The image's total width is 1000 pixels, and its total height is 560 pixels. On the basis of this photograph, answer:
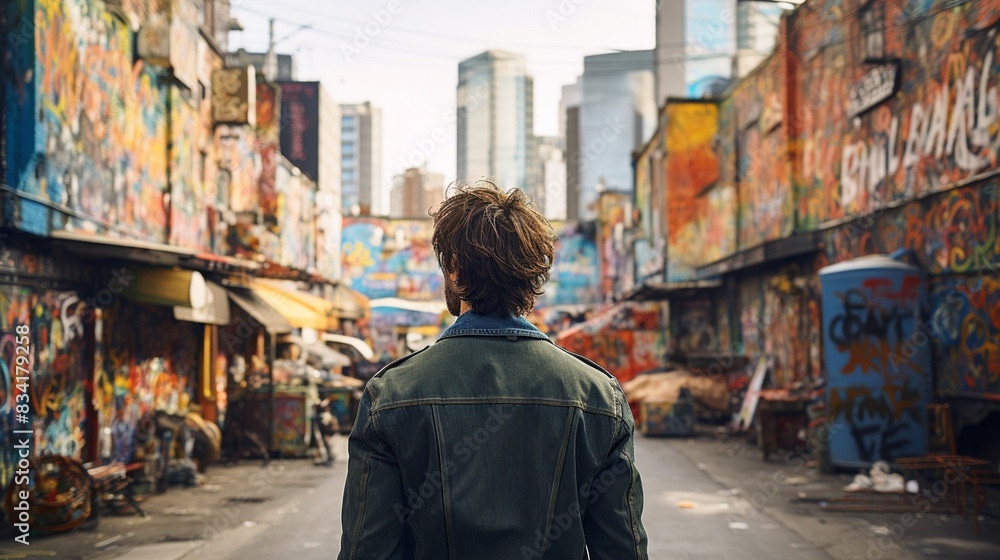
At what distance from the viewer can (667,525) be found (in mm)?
9172

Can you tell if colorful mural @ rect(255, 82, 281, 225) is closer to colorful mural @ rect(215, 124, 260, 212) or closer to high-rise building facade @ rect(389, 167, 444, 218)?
colorful mural @ rect(215, 124, 260, 212)

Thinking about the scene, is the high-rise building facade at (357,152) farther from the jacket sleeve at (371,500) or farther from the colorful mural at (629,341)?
the jacket sleeve at (371,500)

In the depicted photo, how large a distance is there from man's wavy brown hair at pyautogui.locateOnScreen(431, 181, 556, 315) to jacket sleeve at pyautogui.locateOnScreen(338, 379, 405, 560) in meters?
0.45

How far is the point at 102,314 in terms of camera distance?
11.8 m

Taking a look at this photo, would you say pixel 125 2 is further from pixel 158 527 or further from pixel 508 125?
pixel 508 125

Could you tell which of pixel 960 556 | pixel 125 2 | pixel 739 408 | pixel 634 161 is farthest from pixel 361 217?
pixel 960 556

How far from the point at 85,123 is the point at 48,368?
3302mm

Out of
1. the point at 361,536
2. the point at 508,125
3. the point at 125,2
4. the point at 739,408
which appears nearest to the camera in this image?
the point at 361,536

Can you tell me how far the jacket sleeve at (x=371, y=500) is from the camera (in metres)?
2.18

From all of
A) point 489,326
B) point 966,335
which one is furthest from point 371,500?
point 966,335

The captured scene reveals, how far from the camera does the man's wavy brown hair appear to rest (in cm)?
238

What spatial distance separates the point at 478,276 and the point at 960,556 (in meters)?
7.04

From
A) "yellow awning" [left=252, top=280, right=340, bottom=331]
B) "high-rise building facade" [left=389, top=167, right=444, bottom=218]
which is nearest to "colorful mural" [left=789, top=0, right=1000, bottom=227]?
"yellow awning" [left=252, top=280, right=340, bottom=331]
